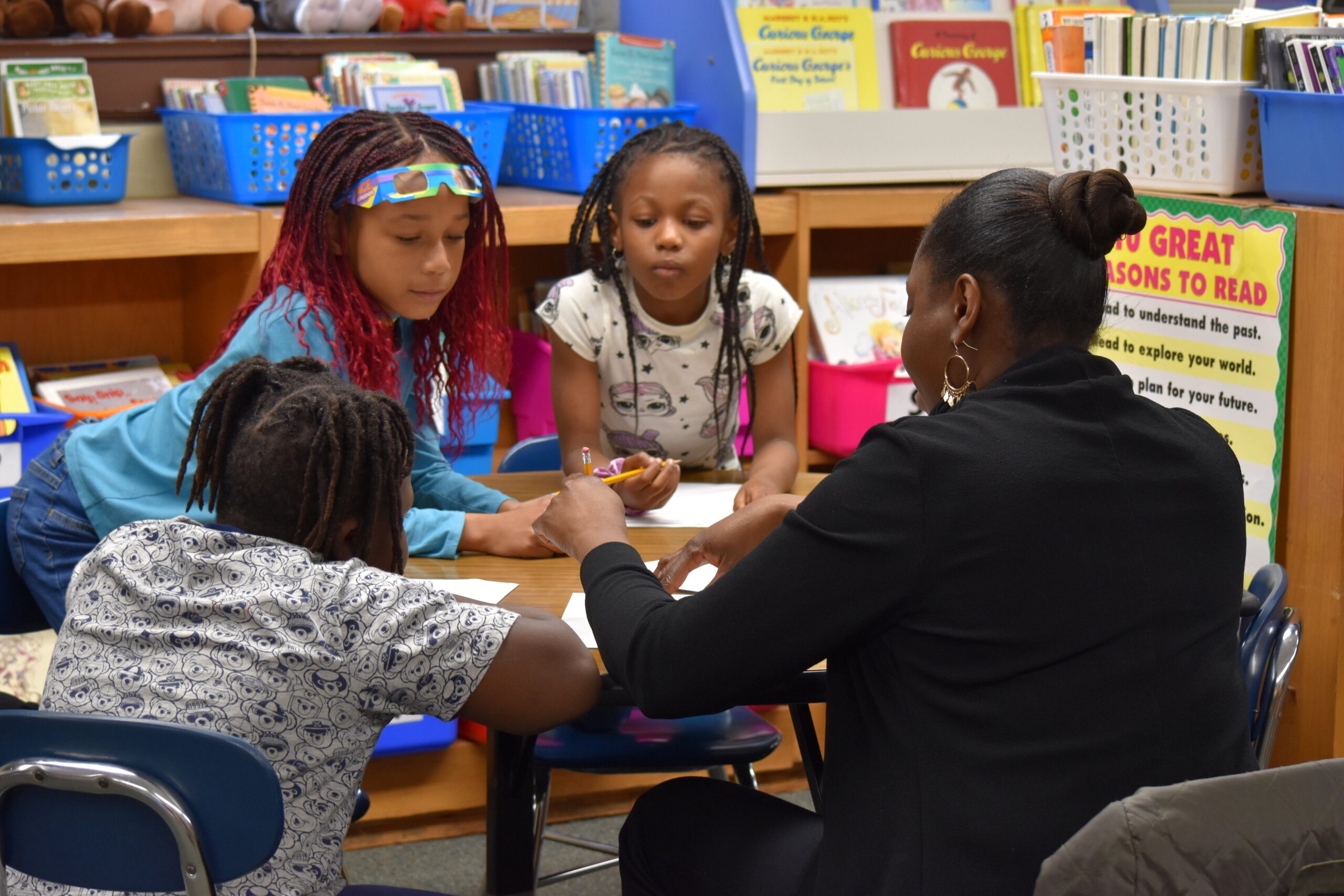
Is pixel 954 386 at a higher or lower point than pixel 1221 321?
higher

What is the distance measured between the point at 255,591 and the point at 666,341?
1.25 meters

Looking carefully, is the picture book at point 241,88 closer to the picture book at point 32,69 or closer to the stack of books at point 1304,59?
the picture book at point 32,69

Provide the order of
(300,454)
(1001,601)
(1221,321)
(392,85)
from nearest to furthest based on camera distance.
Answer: (1001,601) < (300,454) < (1221,321) < (392,85)

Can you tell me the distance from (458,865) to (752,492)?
0.93 meters

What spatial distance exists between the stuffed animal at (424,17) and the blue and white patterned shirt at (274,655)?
207 cm

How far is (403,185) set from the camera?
192 cm

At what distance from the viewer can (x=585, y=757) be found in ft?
6.25

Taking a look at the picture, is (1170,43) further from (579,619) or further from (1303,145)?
(579,619)

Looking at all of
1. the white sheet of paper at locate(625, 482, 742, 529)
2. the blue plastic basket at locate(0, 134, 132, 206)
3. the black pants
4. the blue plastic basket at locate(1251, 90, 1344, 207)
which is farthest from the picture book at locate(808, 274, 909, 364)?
the black pants

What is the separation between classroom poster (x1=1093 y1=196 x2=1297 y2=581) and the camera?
6.62 feet

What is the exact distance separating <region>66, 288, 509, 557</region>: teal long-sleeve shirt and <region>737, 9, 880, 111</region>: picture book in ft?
4.69

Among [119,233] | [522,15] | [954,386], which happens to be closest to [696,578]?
[954,386]

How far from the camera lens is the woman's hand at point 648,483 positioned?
192 centimetres

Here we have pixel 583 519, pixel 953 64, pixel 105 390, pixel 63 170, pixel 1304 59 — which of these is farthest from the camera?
pixel 953 64
